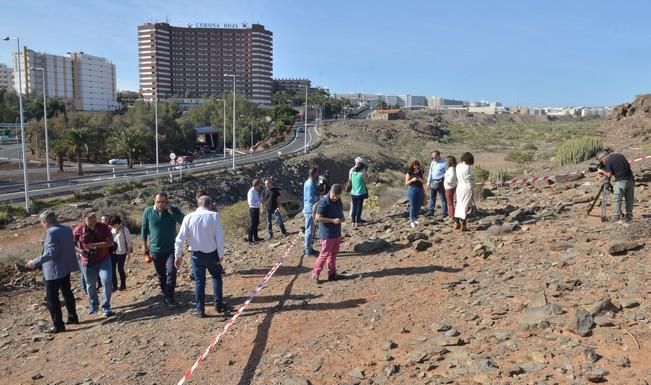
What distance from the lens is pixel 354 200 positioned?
12328mm

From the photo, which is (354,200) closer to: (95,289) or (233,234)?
(233,234)

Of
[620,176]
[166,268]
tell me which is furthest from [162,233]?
[620,176]

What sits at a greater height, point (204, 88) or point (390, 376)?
point (204, 88)

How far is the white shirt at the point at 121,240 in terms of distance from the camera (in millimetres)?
9125

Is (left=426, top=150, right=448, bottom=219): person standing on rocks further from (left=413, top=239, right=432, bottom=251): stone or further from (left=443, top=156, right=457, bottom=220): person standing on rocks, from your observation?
(left=413, top=239, right=432, bottom=251): stone

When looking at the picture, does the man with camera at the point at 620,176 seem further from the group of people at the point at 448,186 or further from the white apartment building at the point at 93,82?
the white apartment building at the point at 93,82

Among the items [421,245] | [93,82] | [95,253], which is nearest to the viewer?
[95,253]

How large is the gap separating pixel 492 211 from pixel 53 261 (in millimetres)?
8529

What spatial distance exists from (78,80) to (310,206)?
151 meters

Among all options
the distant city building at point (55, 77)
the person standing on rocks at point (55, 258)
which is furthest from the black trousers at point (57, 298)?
the distant city building at point (55, 77)

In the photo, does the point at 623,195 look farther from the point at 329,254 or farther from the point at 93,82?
the point at 93,82

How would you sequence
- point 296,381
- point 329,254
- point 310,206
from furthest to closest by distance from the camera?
point 310,206 < point 329,254 < point 296,381

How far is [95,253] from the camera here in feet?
25.7

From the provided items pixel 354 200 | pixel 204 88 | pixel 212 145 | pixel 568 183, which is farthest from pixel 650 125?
pixel 204 88
